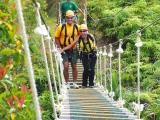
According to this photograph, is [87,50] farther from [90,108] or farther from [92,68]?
[90,108]

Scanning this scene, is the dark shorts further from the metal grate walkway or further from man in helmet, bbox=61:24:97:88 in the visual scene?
the metal grate walkway

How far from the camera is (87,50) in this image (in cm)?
542

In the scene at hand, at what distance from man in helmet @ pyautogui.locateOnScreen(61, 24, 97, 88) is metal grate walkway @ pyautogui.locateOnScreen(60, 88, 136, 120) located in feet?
0.97

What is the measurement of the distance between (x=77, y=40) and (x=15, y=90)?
328cm

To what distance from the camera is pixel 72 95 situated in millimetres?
5176

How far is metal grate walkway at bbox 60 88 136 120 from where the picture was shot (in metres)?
3.89

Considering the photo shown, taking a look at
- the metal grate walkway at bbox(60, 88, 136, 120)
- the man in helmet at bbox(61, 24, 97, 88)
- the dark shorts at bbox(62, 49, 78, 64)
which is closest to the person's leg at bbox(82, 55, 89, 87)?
the man in helmet at bbox(61, 24, 97, 88)

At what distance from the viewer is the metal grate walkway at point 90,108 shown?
3890mm

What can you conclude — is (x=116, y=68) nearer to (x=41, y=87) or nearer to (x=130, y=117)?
(x=41, y=87)

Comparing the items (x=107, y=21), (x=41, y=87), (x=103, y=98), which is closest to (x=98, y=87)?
(x=103, y=98)

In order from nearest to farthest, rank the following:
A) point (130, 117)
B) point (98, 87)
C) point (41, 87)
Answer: point (130, 117) → point (98, 87) → point (41, 87)

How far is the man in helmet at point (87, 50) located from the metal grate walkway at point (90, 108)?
0.97 ft

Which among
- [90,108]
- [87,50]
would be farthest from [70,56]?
[90,108]

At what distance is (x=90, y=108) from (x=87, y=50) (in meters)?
1.15
